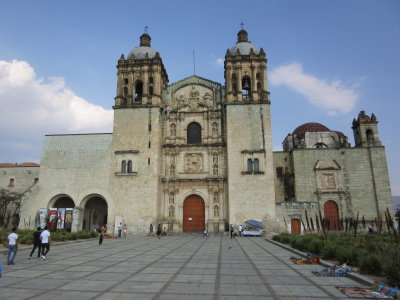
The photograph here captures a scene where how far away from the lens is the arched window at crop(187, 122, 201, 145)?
29359 millimetres

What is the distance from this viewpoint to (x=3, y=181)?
32875 millimetres

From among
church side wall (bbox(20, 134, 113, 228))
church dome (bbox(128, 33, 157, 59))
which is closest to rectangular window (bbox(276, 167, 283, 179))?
church side wall (bbox(20, 134, 113, 228))

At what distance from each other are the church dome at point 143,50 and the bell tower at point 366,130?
22.6m

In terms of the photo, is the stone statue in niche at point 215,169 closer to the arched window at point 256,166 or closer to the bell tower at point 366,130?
the arched window at point 256,166

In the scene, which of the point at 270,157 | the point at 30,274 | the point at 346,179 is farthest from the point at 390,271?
the point at 346,179

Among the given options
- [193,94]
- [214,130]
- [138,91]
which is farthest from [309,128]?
[138,91]

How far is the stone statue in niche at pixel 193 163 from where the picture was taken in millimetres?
28375

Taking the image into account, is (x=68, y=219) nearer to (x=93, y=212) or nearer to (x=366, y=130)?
(x=93, y=212)

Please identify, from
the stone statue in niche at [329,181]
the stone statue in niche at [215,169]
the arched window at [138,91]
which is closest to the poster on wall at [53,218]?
the arched window at [138,91]

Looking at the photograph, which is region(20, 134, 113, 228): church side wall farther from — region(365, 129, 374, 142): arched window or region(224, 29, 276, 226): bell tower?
region(365, 129, 374, 142): arched window

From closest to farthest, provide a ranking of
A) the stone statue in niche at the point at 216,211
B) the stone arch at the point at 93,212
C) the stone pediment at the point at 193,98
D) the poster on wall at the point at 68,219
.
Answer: the poster on wall at the point at 68,219
the stone statue in niche at the point at 216,211
the stone arch at the point at 93,212
the stone pediment at the point at 193,98

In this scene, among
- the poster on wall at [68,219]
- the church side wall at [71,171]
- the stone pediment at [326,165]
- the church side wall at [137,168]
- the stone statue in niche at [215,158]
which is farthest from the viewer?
the stone pediment at [326,165]

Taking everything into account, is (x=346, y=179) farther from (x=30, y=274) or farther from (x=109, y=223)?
(x=30, y=274)

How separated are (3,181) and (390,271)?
3649 centimetres
